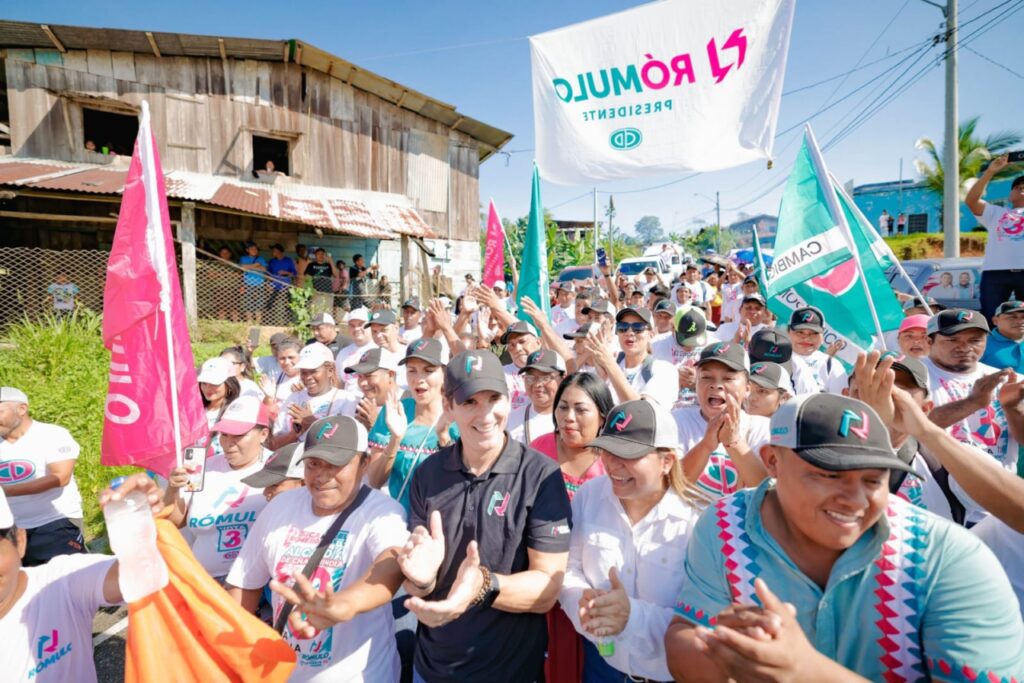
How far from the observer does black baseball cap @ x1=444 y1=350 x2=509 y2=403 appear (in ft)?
7.75

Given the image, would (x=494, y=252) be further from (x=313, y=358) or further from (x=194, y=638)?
(x=194, y=638)

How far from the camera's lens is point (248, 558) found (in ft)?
7.93

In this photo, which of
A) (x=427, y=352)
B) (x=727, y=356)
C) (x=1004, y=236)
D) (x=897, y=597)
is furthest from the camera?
(x=1004, y=236)

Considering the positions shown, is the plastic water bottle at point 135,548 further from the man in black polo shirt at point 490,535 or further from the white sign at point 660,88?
the white sign at point 660,88

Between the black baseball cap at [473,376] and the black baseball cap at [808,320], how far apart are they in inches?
149

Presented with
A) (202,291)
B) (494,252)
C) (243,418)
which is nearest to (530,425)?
(243,418)

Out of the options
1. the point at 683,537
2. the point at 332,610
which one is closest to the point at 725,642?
the point at 683,537

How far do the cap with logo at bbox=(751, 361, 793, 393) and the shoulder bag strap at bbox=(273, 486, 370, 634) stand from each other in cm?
254

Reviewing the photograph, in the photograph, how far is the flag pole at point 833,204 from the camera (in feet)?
14.1

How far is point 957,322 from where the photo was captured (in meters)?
3.74

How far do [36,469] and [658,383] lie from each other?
4.81m

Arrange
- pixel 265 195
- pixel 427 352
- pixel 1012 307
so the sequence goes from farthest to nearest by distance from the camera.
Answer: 1. pixel 265 195
2. pixel 1012 307
3. pixel 427 352

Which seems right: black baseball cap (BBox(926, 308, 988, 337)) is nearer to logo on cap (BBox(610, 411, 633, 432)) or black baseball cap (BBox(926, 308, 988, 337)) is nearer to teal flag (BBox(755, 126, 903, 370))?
teal flag (BBox(755, 126, 903, 370))

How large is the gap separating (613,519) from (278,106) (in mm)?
16816
